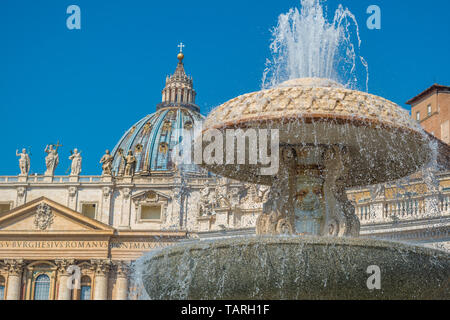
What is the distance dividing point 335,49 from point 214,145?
2.06 m

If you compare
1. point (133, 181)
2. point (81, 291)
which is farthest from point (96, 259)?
point (133, 181)

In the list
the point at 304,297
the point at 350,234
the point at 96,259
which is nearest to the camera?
the point at 304,297

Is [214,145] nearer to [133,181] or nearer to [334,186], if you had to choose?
[334,186]

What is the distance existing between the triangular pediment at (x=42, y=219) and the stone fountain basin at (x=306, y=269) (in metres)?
42.7

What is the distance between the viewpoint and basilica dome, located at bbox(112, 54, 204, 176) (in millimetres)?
83500

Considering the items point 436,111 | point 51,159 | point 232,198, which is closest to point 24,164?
point 51,159

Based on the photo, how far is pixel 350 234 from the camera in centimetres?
948

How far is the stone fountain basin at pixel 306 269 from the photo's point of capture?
814 cm

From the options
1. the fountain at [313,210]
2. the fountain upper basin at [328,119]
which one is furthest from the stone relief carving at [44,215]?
the fountain upper basin at [328,119]

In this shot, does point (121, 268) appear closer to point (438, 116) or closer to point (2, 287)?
point (2, 287)

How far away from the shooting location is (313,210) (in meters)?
9.81

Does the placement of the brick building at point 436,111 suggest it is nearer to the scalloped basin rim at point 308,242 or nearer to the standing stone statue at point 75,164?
the standing stone statue at point 75,164

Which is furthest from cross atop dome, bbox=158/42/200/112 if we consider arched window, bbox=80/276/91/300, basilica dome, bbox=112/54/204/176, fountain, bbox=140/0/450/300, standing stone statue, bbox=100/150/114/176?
fountain, bbox=140/0/450/300

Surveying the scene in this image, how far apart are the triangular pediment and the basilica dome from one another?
88.1 ft
